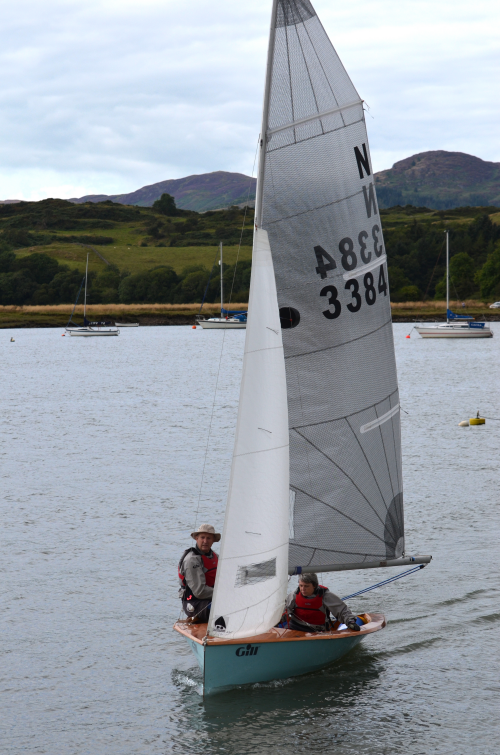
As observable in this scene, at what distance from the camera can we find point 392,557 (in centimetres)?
1264

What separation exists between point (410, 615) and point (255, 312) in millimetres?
8430

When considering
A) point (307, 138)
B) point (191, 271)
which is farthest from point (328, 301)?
point (191, 271)

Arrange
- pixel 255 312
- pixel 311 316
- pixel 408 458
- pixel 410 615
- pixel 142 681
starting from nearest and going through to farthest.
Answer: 1. pixel 255 312
2. pixel 311 316
3. pixel 142 681
4. pixel 410 615
5. pixel 408 458

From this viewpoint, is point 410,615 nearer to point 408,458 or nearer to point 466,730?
point 466,730

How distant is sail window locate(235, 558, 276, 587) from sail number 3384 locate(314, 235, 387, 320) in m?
3.23

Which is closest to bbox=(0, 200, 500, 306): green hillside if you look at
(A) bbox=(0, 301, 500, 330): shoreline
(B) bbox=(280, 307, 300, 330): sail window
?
(A) bbox=(0, 301, 500, 330): shoreline

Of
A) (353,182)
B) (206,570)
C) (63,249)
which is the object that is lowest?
(206,570)

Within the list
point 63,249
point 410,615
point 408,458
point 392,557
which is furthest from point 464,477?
point 63,249

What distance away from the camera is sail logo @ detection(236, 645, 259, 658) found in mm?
10758

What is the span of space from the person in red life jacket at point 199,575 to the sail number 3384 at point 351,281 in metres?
3.50

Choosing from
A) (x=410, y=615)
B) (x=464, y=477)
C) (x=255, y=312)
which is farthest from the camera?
(x=464, y=477)

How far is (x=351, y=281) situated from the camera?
1151cm

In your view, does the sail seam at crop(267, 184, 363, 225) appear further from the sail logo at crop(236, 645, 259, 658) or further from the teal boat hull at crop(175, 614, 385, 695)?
the sail logo at crop(236, 645, 259, 658)

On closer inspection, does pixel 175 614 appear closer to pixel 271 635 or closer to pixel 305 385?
pixel 271 635
